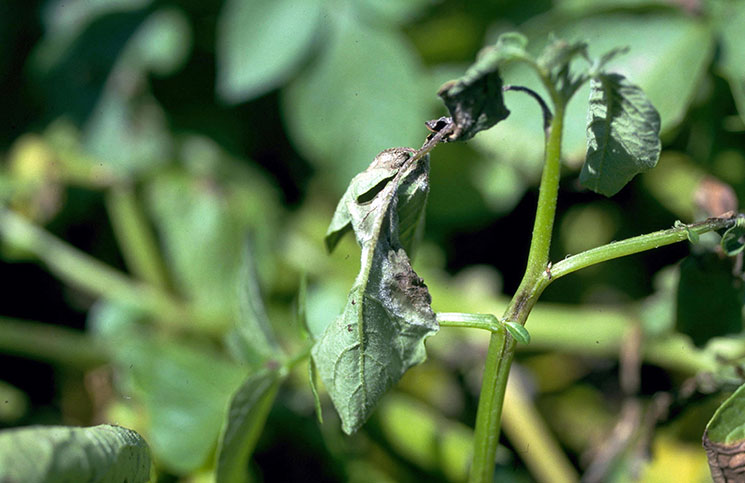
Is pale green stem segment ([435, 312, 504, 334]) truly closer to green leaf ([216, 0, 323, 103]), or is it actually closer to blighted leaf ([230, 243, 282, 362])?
blighted leaf ([230, 243, 282, 362])

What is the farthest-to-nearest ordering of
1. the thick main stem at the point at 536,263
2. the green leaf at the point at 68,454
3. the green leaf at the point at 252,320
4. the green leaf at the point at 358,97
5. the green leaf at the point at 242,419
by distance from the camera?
the green leaf at the point at 358,97 → the green leaf at the point at 252,320 → the green leaf at the point at 242,419 → the thick main stem at the point at 536,263 → the green leaf at the point at 68,454

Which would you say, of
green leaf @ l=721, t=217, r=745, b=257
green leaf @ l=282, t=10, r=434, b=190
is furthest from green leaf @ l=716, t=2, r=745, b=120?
green leaf @ l=282, t=10, r=434, b=190

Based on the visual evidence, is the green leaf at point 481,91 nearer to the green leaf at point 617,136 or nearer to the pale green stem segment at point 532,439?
the green leaf at point 617,136

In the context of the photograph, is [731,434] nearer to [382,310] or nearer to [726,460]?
[726,460]

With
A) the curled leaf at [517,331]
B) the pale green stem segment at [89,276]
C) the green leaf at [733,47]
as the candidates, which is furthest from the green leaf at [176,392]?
the green leaf at [733,47]

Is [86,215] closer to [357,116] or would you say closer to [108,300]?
[108,300]

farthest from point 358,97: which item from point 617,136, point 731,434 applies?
point 731,434

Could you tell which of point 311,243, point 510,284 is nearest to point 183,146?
point 311,243
